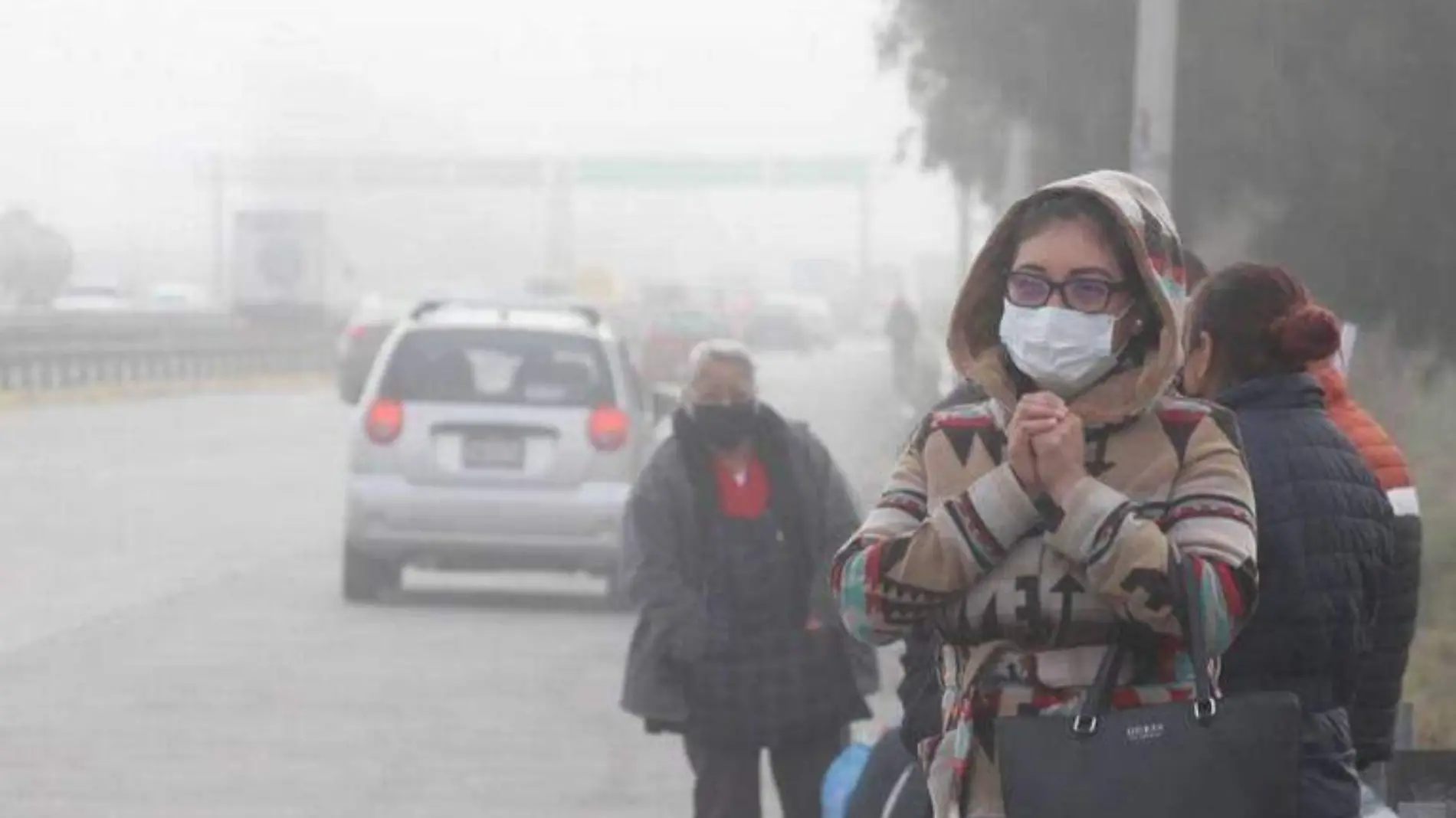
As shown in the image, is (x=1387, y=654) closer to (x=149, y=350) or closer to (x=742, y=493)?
(x=742, y=493)

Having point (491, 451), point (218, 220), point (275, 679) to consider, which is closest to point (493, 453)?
point (491, 451)

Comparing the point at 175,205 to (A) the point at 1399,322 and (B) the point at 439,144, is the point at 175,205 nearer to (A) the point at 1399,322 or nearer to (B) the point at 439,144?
(B) the point at 439,144

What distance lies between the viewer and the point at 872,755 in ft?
23.2

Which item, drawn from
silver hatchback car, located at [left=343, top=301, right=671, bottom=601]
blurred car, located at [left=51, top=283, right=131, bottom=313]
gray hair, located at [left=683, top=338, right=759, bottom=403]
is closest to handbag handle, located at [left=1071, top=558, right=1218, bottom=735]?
gray hair, located at [left=683, top=338, right=759, bottom=403]

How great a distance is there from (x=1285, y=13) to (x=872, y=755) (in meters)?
11.2

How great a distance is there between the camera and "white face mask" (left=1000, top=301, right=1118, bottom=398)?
15.1 ft

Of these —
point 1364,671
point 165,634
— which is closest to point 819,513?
point 1364,671

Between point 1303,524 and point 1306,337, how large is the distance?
0.47 m

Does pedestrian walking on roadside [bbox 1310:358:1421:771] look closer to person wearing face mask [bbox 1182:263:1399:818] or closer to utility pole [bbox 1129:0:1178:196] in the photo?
person wearing face mask [bbox 1182:263:1399:818]

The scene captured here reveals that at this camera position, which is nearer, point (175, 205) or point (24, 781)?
point (24, 781)

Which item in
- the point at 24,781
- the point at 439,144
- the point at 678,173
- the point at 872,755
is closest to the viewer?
the point at 872,755

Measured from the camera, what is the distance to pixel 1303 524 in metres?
5.14

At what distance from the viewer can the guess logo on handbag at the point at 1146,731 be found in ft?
14.9

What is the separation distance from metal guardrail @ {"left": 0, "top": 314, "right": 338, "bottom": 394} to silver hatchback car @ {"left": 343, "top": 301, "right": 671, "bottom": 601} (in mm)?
28173
